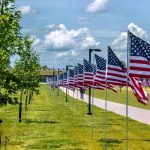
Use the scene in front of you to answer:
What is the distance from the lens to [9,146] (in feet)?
82.6

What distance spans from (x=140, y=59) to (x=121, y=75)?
3.25 metres

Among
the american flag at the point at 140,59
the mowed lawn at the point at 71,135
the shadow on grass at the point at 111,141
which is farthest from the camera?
the shadow on grass at the point at 111,141

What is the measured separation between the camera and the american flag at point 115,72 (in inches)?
881

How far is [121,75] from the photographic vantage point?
73.6 feet

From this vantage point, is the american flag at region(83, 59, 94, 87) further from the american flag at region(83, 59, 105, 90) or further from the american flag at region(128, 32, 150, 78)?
the american flag at region(128, 32, 150, 78)

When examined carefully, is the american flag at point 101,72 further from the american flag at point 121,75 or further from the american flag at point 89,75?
the american flag at point 89,75

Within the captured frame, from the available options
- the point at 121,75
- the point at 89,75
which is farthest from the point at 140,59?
the point at 89,75

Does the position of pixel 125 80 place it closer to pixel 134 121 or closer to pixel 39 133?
pixel 39 133

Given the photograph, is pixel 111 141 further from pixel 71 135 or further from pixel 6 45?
pixel 6 45

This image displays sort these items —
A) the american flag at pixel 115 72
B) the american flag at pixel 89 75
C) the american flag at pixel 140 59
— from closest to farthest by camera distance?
the american flag at pixel 140 59 < the american flag at pixel 115 72 < the american flag at pixel 89 75

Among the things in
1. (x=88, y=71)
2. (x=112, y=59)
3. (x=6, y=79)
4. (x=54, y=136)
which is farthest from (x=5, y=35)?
(x=88, y=71)

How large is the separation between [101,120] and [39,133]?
33.0 feet

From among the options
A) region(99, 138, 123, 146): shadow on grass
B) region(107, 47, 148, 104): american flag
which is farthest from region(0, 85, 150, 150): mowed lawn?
region(107, 47, 148, 104): american flag

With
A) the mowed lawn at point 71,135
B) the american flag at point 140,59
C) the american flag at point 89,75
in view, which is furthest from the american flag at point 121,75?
the american flag at point 89,75
